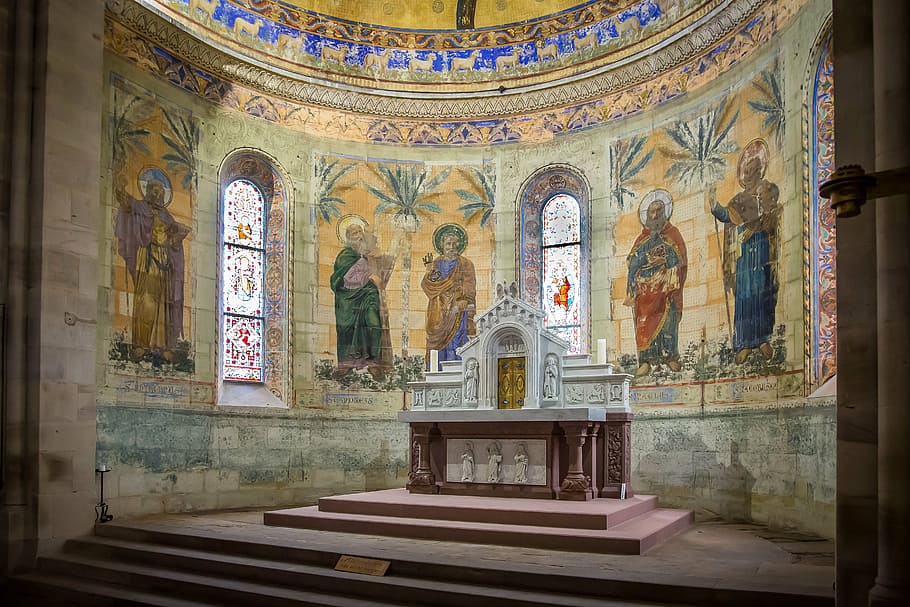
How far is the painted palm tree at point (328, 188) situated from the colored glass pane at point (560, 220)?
173 inches

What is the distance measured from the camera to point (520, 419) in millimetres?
12906

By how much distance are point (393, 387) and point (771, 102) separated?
30.4 ft

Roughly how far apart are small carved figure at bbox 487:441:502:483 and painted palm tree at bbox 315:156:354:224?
275 inches

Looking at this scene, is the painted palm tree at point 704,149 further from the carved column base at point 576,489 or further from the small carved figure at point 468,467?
the small carved figure at point 468,467

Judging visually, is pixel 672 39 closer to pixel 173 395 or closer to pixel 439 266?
pixel 439 266

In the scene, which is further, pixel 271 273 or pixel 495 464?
pixel 271 273

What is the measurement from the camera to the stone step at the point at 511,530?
1001cm

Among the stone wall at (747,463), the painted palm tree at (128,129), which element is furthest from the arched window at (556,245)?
the painted palm tree at (128,129)

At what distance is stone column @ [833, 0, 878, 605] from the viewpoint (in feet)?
22.2

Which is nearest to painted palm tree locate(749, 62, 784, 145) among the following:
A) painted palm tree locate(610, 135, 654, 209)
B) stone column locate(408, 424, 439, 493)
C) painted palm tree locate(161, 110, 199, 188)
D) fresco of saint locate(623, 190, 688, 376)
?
fresco of saint locate(623, 190, 688, 376)

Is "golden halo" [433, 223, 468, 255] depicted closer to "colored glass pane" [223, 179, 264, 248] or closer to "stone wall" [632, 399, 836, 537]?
"colored glass pane" [223, 179, 264, 248]

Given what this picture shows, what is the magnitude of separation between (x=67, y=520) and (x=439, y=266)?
30.2 feet

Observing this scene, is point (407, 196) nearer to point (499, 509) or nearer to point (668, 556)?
point (499, 509)

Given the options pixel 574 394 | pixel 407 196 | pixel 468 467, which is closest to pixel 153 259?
pixel 407 196
